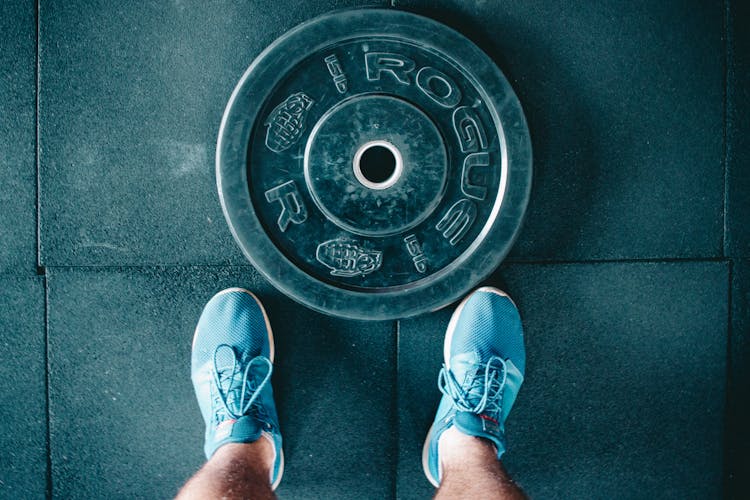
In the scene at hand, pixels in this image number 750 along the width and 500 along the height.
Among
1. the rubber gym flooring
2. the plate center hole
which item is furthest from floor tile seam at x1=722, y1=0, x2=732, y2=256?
the plate center hole

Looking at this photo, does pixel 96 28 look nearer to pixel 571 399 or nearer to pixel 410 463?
pixel 410 463

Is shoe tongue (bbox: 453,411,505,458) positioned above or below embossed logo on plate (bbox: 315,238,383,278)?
below

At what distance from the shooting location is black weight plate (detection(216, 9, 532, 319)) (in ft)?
3.27

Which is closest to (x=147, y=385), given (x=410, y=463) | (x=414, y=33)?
(x=410, y=463)

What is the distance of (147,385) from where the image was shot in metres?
1.15

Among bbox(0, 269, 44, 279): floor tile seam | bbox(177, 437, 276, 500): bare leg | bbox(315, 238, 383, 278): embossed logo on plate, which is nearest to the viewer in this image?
bbox(177, 437, 276, 500): bare leg

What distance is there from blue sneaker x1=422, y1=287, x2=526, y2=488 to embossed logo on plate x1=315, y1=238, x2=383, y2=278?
254 millimetres

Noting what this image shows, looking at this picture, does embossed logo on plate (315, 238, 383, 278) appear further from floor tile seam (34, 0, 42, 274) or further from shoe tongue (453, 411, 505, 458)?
floor tile seam (34, 0, 42, 274)

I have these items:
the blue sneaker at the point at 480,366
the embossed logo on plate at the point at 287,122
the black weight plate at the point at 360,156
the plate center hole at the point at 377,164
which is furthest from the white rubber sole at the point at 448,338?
the embossed logo on plate at the point at 287,122

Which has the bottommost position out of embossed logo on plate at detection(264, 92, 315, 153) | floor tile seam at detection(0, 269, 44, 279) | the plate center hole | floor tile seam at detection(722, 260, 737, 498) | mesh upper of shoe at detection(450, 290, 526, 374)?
floor tile seam at detection(722, 260, 737, 498)

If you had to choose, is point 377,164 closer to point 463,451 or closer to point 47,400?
point 463,451

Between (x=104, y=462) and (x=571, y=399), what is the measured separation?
116 cm

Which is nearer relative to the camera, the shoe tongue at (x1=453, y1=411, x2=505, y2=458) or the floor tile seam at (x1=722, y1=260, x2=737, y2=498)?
the shoe tongue at (x1=453, y1=411, x2=505, y2=458)

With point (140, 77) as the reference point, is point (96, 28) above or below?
above
